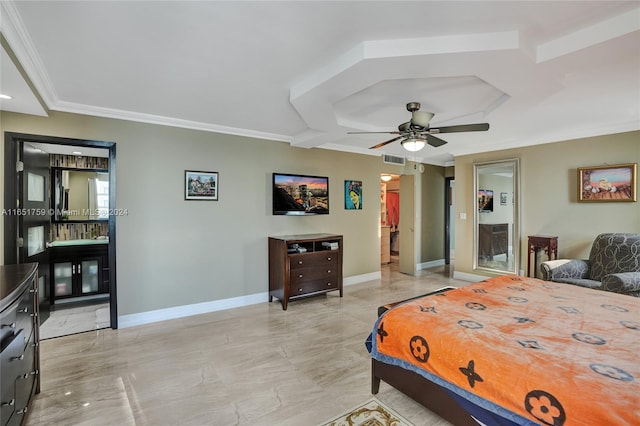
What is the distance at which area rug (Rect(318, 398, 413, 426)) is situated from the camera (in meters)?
1.96

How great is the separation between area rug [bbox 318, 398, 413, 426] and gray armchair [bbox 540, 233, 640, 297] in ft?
9.46

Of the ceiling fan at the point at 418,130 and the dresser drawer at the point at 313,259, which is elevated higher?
the ceiling fan at the point at 418,130

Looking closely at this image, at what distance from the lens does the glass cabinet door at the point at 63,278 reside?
4398 millimetres

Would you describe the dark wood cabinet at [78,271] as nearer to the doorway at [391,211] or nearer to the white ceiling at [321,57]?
the white ceiling at [321,57]

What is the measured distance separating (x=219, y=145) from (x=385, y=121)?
7.66 feet

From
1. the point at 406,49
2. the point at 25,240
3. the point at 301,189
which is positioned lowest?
the point at 25,240

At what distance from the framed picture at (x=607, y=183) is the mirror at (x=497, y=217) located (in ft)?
2.92

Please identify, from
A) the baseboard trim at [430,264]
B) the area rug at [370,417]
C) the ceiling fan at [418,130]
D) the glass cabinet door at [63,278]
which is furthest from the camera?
the baseboard trim at [430,264]

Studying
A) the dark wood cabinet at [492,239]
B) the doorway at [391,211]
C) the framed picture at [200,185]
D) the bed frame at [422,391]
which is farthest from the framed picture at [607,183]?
the framed picture at [200,185]

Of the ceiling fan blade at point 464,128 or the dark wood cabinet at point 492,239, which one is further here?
the dark wood cabinet at point 492,239

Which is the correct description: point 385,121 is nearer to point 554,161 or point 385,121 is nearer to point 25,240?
point 554,161

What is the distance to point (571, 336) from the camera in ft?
5.79

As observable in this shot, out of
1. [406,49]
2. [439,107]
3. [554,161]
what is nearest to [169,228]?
[406,49]

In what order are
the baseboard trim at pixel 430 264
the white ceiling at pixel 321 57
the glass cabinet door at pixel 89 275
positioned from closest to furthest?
the white ceiling at pixel 321 57
the glass cabinet door at pixel 89 275
the baseboard trim at pixel 430 264
